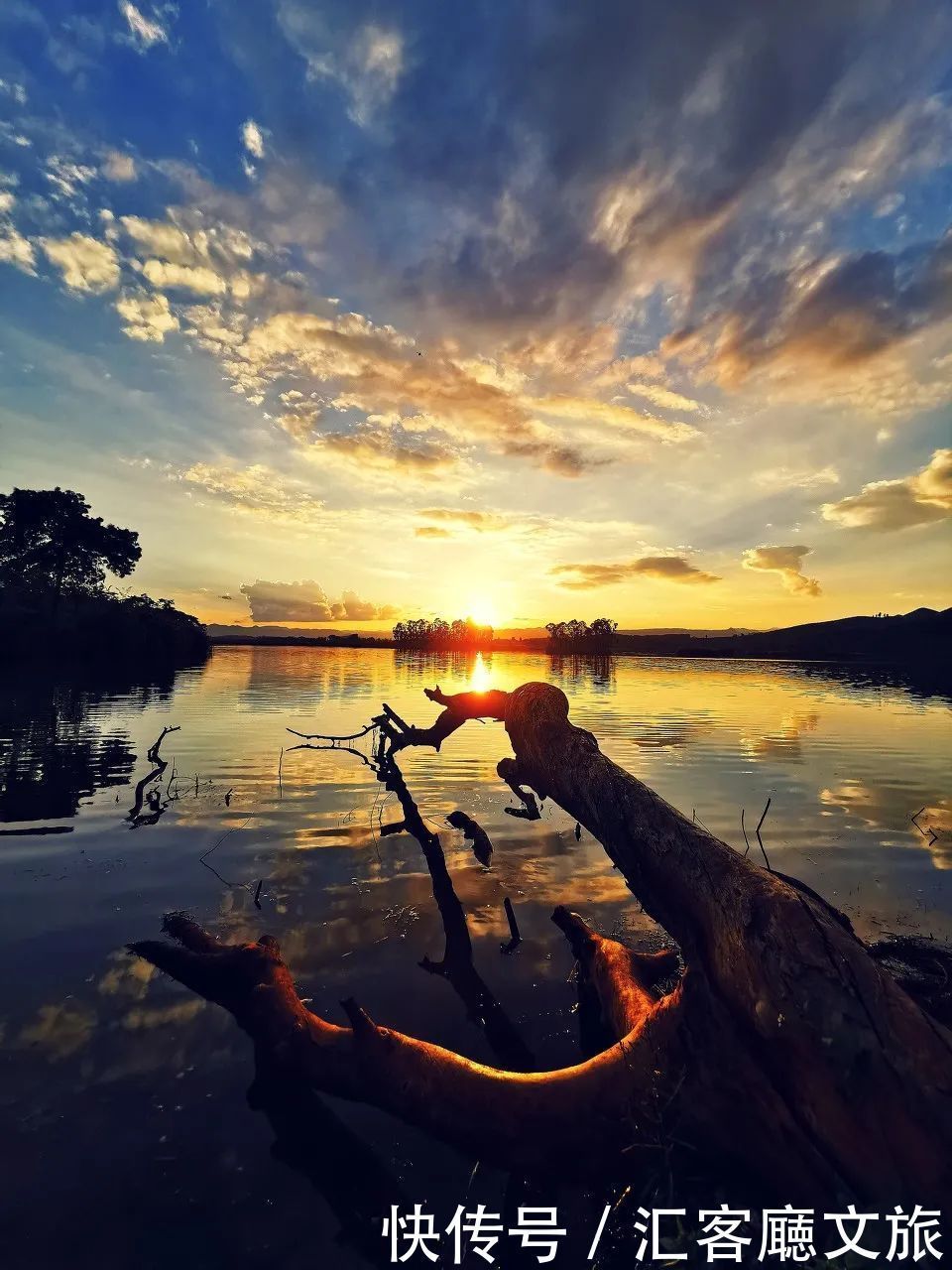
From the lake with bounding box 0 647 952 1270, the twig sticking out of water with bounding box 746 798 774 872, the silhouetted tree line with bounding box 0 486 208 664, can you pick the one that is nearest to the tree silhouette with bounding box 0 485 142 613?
the silhouetted tree line with bounding box 0 486 208 664

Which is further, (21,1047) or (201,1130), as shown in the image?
(21,1047)

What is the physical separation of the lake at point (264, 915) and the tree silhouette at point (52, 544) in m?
84.9

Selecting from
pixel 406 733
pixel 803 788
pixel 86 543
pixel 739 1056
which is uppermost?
pixel 86 543

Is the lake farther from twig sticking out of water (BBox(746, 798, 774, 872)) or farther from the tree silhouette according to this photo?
the tree silhouette

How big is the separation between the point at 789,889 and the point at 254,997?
205 inches

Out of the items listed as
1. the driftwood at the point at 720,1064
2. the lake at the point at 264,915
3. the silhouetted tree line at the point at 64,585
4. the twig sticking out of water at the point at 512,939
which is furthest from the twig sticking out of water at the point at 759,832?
the silhouetted tree line at the point at 64,585

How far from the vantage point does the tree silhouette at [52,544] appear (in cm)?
9050

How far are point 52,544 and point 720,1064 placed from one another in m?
117

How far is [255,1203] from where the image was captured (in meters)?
4.11

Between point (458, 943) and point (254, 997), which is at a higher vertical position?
point (254, 997)

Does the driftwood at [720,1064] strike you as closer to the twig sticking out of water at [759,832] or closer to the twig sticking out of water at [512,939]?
the twig sticking out of water at [512,939]

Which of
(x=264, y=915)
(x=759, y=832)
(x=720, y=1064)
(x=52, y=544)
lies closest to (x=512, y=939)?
(x=264, y=915)

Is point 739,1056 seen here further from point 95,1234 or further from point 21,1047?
point 21,1047

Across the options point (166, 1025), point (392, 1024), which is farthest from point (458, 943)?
point (166, 1025)
